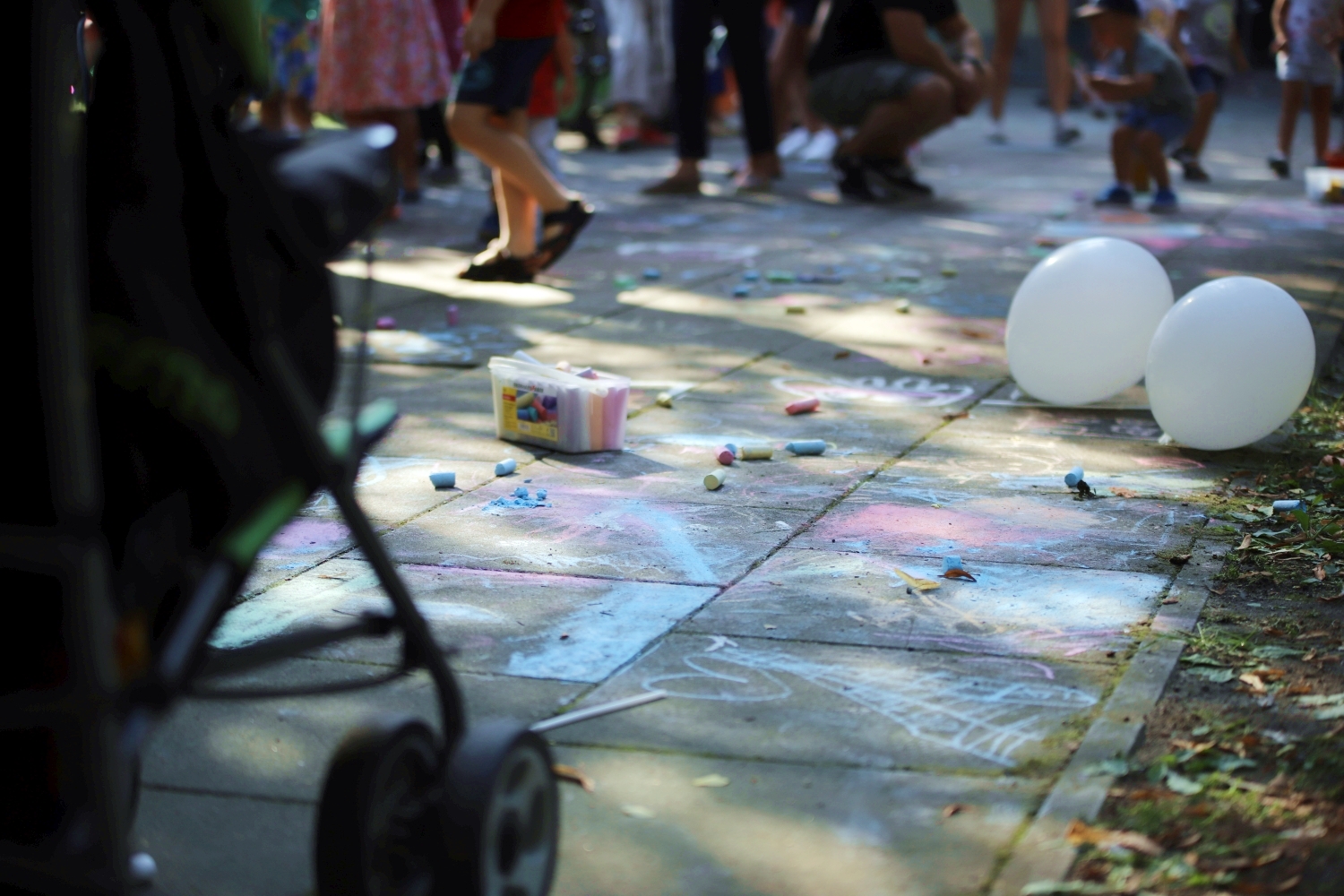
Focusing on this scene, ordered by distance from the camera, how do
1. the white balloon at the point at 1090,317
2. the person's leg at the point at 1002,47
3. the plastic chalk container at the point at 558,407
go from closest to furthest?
the plastic chalk container at the point at 558,407
the white balloon at the point at 1090,317
the person's leg at the point at 1002,47

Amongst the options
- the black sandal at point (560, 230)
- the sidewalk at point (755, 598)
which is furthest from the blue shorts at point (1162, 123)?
the black sandal at point (560, 230)

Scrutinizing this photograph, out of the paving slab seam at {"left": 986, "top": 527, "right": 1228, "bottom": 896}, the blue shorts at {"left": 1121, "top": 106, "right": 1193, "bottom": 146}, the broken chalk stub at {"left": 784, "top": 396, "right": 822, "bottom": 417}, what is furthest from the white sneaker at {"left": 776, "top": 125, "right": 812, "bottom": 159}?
the paving slab seam at {"left": 986, "top": 527, "right": 1228, "bottom": 896}

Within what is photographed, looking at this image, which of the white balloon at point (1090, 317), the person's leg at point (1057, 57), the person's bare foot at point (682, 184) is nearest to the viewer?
the white balloon at point (1090, 317)

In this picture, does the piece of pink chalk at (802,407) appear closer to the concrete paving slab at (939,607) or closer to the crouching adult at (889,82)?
the concrete paving slab at (939,607)

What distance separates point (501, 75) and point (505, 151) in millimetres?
345

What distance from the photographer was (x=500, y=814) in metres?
1.89

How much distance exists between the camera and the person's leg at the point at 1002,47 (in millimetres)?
12273

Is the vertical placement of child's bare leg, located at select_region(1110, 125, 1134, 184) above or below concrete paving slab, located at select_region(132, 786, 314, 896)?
above

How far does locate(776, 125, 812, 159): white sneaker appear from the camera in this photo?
1228 cm

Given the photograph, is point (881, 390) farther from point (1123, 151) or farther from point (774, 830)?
point (1123, 151)

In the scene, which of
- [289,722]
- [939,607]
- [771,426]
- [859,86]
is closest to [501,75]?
[771,426]

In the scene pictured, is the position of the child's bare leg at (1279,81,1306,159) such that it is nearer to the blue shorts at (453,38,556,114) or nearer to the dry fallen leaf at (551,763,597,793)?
the blue shorts at (453,38,556,114)

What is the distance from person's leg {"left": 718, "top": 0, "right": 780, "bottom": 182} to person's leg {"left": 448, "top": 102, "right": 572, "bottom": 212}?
3178 millimetres

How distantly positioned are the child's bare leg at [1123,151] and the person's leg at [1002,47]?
10.9 feet
